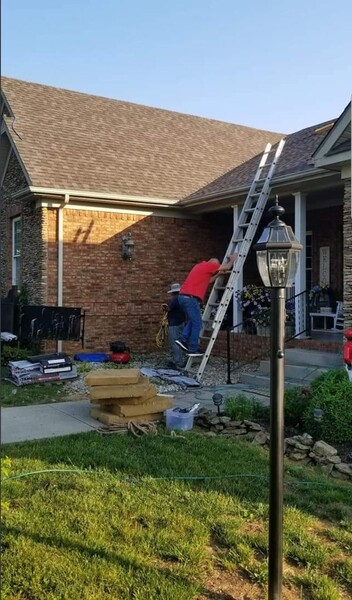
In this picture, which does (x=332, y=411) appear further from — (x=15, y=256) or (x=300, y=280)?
(x=15, y=256)

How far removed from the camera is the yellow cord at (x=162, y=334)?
13.6m

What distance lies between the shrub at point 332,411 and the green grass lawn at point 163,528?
1.04 meters

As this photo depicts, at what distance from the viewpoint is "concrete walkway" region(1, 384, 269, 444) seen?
20.8 ft

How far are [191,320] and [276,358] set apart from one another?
7.47m

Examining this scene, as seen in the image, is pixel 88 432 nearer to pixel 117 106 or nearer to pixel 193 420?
pixel 193 420

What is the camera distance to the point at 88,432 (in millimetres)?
6270

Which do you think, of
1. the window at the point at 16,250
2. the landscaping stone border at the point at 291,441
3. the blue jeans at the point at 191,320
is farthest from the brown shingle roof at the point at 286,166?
the landscaping stone border at the point at 291,441

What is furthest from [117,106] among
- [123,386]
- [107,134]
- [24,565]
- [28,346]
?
[24,565]

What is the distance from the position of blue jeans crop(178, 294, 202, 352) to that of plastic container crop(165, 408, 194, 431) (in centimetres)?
397

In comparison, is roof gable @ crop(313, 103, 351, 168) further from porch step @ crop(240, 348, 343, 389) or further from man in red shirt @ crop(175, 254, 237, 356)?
porch step @ crop(240, 348, 343, 389)

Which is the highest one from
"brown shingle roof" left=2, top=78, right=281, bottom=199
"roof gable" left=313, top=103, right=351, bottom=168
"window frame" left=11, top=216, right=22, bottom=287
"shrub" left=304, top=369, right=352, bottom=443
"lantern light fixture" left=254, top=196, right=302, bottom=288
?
"brown shingle roof" left=2, top=78, right=281, bottom=199

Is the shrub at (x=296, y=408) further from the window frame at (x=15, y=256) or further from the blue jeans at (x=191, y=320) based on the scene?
the window frame at (x=15, y=256)

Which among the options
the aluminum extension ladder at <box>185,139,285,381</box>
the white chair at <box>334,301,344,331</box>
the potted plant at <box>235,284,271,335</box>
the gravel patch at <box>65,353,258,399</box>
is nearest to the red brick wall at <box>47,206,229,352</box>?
the gravel patch at <box>65,353,258,399</box>

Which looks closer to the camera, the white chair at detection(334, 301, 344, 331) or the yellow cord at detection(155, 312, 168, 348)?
the white chair at detection(334, 301, 344, 331)
